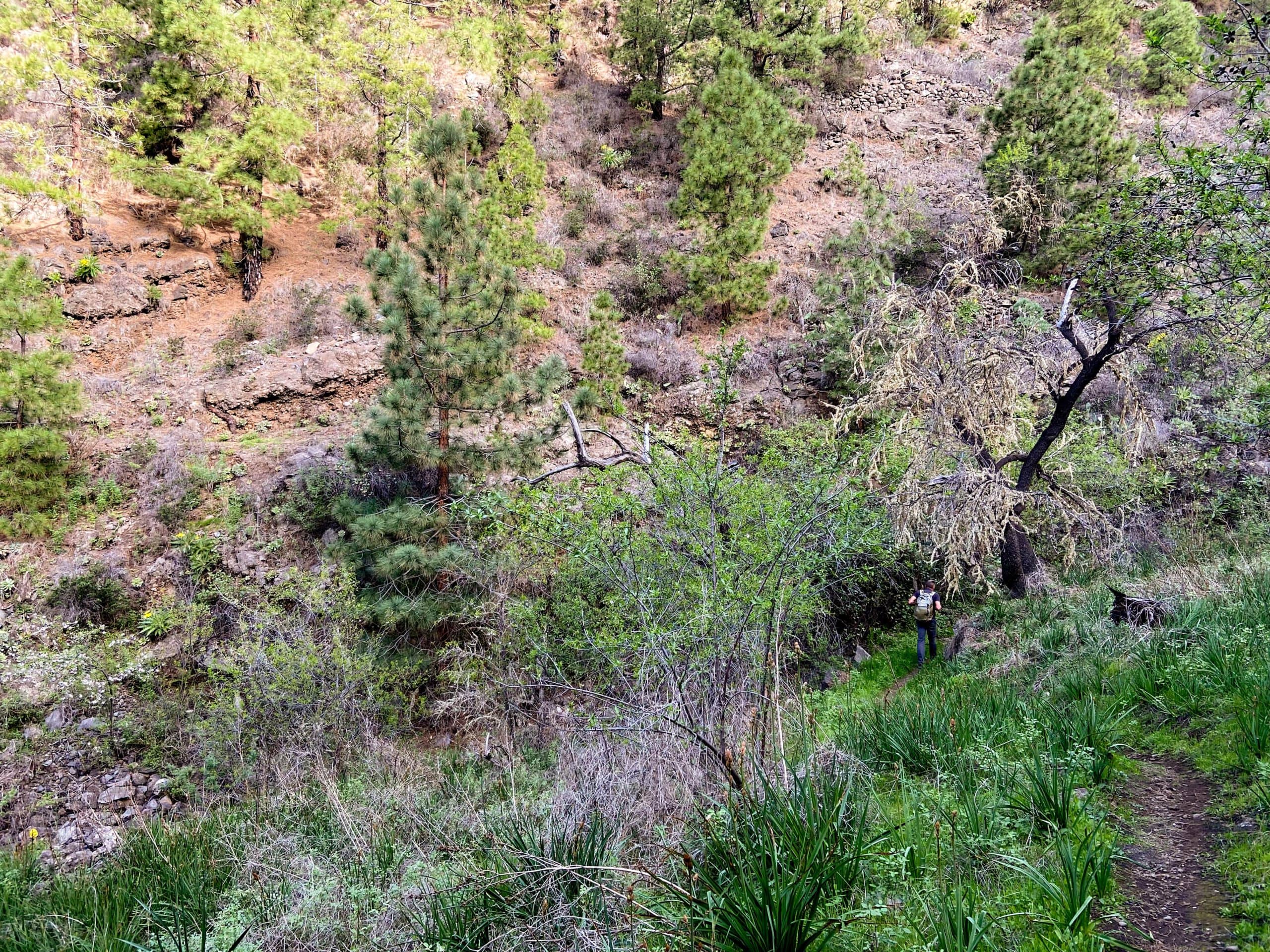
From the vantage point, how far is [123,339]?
1606cm

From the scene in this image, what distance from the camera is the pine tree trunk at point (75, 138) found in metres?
15.2

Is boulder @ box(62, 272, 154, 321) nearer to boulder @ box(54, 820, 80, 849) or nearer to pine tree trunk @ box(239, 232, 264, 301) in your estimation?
pine tree trunk @ box(239, 232, 264, 301)

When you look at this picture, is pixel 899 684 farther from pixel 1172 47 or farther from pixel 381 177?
pixel 1172 47

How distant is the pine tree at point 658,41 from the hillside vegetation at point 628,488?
21cm

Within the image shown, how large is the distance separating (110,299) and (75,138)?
3.94m

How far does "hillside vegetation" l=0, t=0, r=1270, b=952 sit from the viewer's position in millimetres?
3768

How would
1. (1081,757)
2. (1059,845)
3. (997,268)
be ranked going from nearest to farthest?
1. (1059,845)
2. (1081,757)
3. (997,268)

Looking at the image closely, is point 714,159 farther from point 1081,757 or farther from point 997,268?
point 1081,757

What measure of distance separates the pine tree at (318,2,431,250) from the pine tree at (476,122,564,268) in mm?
4153

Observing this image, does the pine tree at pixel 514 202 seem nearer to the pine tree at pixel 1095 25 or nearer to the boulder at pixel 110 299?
the boulder at pixel 110 299

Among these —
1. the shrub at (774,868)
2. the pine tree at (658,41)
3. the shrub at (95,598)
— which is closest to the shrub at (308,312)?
the shrub at (95,598)

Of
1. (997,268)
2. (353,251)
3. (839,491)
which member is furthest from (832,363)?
(353,251)

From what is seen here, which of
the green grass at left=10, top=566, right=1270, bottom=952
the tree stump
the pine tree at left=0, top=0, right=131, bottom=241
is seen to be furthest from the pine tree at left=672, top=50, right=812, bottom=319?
the pine tree at left=0, top=0, right=131, bottom=241

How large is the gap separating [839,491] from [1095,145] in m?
14.0
